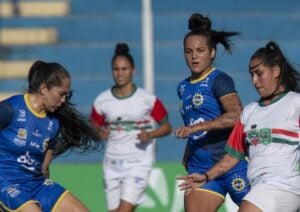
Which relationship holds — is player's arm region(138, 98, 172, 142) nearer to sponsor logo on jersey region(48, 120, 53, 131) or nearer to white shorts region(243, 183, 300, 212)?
sponsor logo on jersey region(48, 120, 53, 131)

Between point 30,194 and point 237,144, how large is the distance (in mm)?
1592

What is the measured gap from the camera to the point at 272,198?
21.6 ft

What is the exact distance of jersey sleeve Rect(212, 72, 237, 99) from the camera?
25.0 feet

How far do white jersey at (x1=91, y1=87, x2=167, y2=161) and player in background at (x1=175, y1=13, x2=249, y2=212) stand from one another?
8.47 feet

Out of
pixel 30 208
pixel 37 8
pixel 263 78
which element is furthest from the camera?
pixel 37 8

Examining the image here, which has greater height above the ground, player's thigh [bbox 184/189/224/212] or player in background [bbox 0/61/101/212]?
player in background [bbox 0/61/101/212]

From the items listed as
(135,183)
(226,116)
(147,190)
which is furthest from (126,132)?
(226,116)

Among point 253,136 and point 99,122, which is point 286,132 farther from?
point 99,122

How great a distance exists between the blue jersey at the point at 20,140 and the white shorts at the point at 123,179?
3.03 m

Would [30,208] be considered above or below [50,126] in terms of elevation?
below

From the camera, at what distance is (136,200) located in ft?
33.9

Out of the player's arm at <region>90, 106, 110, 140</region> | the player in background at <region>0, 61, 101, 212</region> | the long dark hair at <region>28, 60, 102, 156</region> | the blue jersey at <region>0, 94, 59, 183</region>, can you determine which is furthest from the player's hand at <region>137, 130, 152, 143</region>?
the blue jersey at <region>0, 94, 59, 183</region>

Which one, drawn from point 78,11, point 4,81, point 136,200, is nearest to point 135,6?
point 78,11

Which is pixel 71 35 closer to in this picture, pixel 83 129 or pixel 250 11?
pixel 250 11
